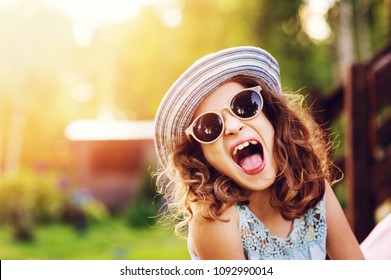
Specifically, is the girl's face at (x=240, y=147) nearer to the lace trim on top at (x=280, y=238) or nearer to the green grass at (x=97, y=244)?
the lace trim on top at (x=280, y=238)

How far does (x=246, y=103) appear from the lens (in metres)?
1.36

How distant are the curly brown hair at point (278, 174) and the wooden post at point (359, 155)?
1074 millimetres

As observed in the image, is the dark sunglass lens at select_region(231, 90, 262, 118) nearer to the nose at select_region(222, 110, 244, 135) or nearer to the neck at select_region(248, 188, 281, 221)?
the nose at select_region(222, 110, 244, 135)

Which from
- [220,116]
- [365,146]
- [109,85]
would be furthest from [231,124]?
[109,85]

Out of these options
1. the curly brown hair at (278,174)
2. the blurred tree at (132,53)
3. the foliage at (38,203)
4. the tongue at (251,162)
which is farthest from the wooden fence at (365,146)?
the foliage at (38,203)

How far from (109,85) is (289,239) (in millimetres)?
6443

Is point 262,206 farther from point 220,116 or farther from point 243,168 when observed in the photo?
point 220,116

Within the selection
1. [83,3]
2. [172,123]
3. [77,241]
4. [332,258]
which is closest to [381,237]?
[332,258]

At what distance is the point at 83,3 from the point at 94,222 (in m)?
2.79

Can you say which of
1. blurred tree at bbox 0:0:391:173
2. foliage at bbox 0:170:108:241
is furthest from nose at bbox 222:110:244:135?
foliage at bbox 0:170:108:241

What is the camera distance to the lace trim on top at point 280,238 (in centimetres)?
136

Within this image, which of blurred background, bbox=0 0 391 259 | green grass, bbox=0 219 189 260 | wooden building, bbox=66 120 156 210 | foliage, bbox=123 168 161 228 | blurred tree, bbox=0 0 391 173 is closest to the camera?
green grass, bbox=0 219 189 260

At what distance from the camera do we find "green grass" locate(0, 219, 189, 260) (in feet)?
15.6

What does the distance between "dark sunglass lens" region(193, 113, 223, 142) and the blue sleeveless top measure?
16cm
